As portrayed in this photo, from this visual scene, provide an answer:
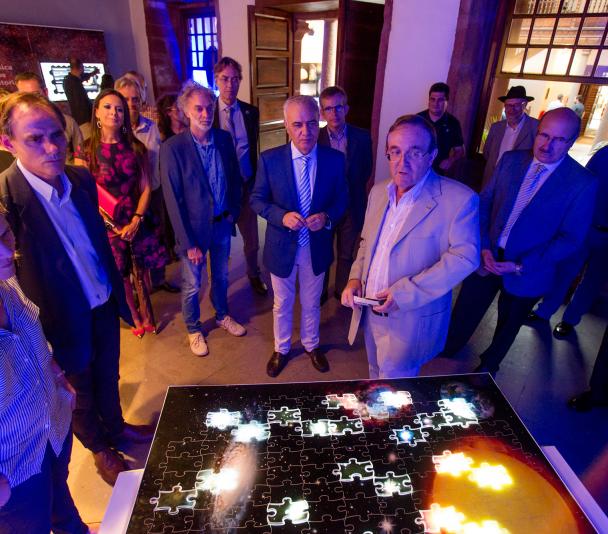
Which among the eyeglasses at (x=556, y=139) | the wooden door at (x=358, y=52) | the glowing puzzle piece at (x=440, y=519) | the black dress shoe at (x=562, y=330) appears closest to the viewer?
the glowing puzzle piece at (x=440, y=519)

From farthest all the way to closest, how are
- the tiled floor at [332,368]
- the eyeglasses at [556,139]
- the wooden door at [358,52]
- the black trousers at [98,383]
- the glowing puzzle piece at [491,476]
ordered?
the wooden door at [358,52], the tiled floor at [332,368], the eyeglasses at [556,139], the black trousers at [98,383], the glowing puzzle piece at [491,476]

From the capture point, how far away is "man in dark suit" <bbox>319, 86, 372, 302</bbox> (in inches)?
126

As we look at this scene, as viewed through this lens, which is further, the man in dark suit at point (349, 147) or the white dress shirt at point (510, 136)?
the white dress shirt at point (510, 136)

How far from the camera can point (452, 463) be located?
125 centimetres

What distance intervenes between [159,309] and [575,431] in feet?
11.2

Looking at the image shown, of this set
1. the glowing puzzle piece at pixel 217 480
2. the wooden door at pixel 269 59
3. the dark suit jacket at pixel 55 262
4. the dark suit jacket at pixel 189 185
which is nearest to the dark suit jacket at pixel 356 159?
the dark suit jacket at pixel 189 185

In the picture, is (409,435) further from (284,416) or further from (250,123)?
(250,123)

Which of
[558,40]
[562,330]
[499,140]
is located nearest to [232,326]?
[562,330]

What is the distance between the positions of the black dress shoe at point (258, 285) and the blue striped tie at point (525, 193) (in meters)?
2.34

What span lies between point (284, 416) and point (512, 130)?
12.1ft

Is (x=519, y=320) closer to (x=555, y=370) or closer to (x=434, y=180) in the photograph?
(x=555, y=370)

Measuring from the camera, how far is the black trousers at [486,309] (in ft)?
8.64

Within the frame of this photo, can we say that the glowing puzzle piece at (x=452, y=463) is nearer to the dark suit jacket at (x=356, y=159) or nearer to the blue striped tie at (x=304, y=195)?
the blue striped tie at (x=304, y=195)

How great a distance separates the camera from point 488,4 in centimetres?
381
